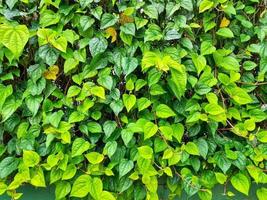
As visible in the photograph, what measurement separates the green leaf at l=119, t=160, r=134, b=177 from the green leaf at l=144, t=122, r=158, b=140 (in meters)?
0.13

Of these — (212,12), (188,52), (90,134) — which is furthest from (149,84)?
(212,12)

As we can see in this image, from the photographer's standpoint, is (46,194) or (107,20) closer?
(107,20)

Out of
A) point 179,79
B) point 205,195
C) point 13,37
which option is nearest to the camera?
point 13,37

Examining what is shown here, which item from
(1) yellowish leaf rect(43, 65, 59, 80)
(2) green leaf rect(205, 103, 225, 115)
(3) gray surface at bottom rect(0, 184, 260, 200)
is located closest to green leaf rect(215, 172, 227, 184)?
(3) gray surface at bottom rect(0, 184, 260, 200)

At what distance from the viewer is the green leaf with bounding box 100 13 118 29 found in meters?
1.54

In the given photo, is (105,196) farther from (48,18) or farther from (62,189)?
(48,18)

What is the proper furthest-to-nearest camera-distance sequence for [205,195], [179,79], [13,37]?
[205,195], [179,79], [13,37]

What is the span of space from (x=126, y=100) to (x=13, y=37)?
516 mm

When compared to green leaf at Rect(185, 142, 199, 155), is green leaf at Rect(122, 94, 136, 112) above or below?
above

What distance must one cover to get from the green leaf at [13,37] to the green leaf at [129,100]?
467 mm

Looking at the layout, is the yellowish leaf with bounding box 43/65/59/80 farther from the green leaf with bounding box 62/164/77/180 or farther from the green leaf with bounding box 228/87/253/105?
the green leaf with bounding box 228/87/253/105

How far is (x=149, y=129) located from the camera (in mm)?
1558

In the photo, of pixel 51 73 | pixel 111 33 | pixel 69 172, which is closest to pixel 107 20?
pixel 111 33

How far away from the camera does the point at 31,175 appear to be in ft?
5.21
